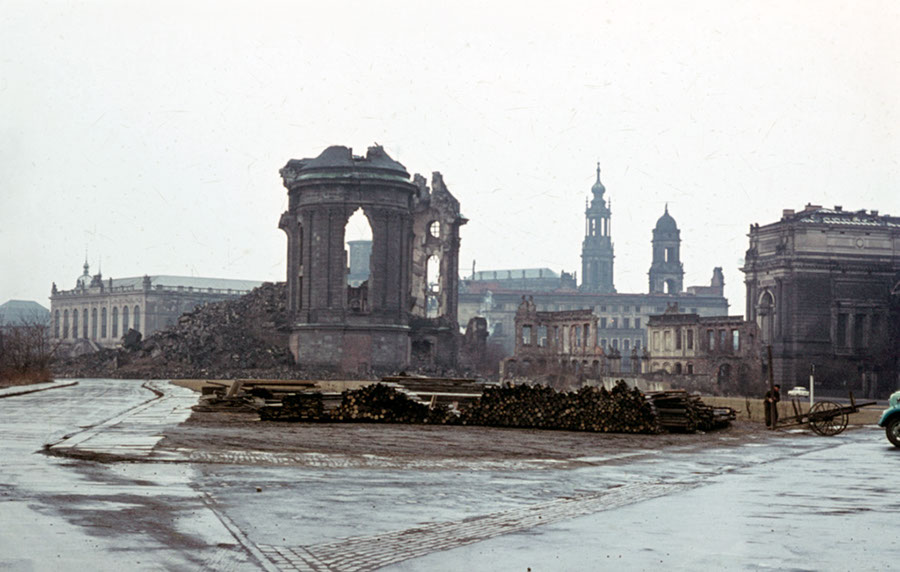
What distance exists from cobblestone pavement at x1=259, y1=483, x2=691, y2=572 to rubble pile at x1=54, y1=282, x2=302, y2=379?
7183 cm

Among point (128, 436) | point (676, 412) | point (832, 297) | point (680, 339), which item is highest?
point (832, 297)

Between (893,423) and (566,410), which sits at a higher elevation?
(566,410)

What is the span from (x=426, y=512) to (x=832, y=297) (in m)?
107

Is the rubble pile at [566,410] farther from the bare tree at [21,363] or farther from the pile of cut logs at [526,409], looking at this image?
the bare tree at [21,363]

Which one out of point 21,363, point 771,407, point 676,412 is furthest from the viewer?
point 21,363

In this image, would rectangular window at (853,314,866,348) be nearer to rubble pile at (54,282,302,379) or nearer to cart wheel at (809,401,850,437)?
rubble pile at (54,282,302,379)

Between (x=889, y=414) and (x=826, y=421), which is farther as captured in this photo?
(x=826, y=421)

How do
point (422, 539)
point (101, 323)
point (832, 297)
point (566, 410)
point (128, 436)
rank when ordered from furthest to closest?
point (101, 323) → point (832, 297) → point (566, 410) → point (128, 436) → point (422, 539)

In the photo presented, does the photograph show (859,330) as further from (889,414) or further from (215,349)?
(889,414)

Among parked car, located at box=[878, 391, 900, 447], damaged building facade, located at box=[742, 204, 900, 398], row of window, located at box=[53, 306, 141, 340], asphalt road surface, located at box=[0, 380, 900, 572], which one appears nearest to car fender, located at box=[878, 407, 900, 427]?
parked car, located at box=[878, 391, 900, 447]

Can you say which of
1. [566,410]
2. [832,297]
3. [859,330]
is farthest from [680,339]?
[566,410]

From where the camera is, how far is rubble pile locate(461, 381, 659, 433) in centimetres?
3322

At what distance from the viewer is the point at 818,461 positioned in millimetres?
24625

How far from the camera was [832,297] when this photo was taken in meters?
117
